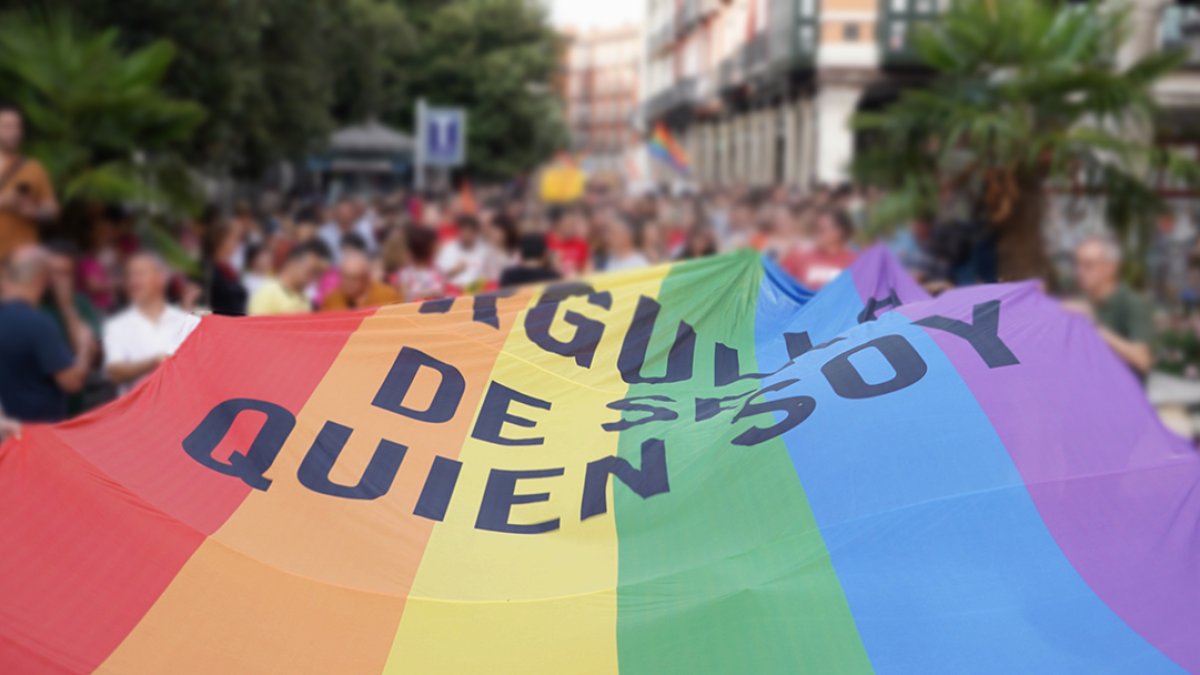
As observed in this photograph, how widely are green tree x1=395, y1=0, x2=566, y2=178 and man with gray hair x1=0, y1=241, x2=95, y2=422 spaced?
3888 cm

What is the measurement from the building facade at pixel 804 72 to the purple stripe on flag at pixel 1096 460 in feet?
52.9

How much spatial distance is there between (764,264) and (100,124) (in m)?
6.67

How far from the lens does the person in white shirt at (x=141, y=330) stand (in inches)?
288

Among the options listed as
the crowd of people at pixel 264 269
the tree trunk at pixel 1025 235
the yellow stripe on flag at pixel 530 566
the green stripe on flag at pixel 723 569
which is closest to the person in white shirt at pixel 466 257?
the crowd of people at pixel 264 269

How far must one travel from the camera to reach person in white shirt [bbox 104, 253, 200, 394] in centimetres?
732

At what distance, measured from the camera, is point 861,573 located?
4.27m

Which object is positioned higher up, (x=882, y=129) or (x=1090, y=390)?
(x=882, y=129)

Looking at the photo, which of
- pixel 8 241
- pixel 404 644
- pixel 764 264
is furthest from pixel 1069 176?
pixel 404 644

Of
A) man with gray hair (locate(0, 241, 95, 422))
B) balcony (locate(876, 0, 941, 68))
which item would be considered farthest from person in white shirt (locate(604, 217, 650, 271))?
balcony (locate(876, 0, 941, 68))

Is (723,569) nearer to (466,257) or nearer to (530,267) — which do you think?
(530,267)

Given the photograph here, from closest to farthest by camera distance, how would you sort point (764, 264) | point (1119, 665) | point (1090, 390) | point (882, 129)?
point (1119, 665), point (1090, 390), point (764, 264), point (882, 129)

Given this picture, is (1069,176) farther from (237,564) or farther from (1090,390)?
(237,564)

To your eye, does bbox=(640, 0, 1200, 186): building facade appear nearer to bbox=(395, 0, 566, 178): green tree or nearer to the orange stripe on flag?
bbox=(395, 0, 566, 178): green tree

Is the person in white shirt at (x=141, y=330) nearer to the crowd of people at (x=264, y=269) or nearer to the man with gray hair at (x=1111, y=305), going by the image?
the crowd of people at (x=264, y=269)
